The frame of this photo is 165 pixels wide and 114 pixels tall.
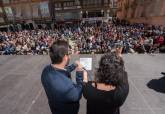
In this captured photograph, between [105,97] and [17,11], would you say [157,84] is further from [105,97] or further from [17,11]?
[17,11]

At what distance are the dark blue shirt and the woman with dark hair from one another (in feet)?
0.43

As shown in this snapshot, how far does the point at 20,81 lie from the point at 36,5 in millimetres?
40638

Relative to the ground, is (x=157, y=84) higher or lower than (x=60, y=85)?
lower

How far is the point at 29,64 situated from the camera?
24.7ft

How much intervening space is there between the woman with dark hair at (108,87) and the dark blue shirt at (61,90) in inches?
5.2

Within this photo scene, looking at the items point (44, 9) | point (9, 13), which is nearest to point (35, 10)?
point (44, 9)

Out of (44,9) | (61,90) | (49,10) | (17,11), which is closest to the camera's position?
(61,90)

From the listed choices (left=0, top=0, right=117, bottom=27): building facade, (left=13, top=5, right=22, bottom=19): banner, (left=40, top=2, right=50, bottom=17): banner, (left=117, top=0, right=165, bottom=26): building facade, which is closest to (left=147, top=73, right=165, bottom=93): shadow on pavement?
(left=117, top=0, right=165, bottom=26): building facade

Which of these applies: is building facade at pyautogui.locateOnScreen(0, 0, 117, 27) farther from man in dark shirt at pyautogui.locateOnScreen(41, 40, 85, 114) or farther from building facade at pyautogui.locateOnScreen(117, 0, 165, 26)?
man in dark shirt at pyautogui.locateOnScreen(41, 40, 85, 114)

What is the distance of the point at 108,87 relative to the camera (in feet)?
6.49

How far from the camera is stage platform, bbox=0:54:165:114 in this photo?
4086 millimetres

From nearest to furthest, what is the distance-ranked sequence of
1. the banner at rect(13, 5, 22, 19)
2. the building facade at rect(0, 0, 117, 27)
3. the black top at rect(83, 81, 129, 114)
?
the black top at rect(83, 81, 129, 114)
the building facade at rect(0, 0, 117, 27)
the banner at rect(13, 5, 22, 19)

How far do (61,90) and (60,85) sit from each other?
0.05m

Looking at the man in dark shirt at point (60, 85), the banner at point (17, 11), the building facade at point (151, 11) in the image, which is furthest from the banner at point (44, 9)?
the man in dark shirt at point (60, 85)
